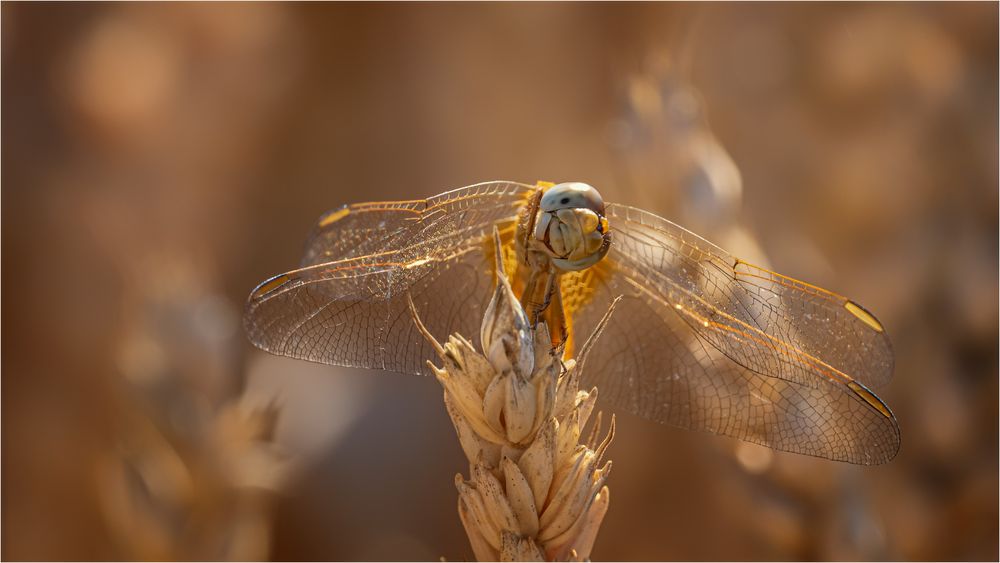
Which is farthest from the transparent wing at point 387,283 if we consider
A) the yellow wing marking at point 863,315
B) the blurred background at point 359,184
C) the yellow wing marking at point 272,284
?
the blurred background at point 359,184

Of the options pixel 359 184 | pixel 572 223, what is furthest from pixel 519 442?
pixel 359 184

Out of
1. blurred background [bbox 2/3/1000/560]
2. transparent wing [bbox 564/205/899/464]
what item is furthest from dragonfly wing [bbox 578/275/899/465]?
blurred background [bbox 2/3/1000/560]

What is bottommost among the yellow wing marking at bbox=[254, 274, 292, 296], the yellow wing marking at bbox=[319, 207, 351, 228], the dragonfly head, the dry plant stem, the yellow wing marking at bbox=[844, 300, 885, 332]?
the dry plant stem

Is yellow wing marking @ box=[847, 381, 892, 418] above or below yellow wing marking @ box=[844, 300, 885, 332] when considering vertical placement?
below

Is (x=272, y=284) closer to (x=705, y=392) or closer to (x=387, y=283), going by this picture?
(x=387, y=283)

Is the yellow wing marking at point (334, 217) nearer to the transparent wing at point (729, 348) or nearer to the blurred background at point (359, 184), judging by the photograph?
the transparent wing at point (729, 348)

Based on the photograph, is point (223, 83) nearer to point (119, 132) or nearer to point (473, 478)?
point (119, 132)

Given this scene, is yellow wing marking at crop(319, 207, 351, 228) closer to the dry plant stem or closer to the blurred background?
the dry plant stem
